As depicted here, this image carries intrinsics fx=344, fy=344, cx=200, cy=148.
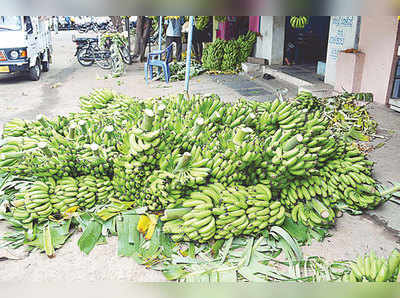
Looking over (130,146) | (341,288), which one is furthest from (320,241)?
(341,288)

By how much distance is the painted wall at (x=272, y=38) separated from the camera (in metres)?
9.93

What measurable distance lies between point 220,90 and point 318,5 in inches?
336

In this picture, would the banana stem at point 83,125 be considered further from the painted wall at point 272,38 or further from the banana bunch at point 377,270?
the painted wall at point 272,38

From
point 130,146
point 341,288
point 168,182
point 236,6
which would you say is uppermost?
point 236,6

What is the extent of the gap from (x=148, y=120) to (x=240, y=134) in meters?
0.77

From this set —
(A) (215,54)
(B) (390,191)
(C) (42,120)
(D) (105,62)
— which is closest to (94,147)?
(C) (42,120)

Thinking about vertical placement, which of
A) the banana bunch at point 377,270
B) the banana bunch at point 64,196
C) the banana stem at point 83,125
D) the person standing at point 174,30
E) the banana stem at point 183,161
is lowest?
the banana bunch at point 64,196

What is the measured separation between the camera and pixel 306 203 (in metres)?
3.16

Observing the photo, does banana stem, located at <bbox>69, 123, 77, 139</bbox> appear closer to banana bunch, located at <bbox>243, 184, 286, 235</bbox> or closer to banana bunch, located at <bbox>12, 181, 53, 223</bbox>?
banana bunch, located at <bbox>12, 181, 53, 223</bbox>

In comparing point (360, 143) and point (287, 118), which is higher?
point (287, 118)

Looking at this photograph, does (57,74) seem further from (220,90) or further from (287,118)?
(287,118)

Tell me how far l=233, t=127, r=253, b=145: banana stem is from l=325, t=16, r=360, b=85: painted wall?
5.61 metres

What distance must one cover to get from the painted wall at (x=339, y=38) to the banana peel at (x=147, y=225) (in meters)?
6.23

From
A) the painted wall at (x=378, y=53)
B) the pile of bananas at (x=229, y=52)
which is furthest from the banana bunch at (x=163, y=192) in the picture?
the pile of bananas at (x=229, y=52)
